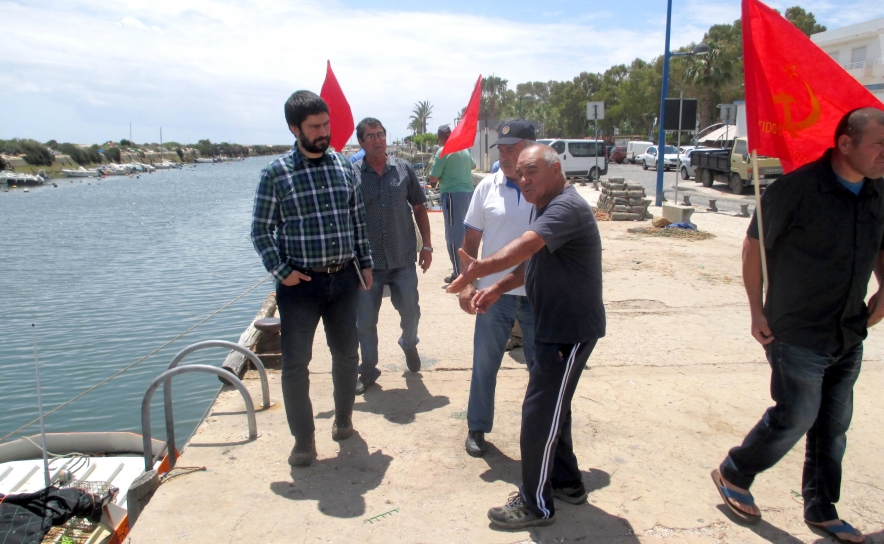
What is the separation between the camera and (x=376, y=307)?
4953 mm

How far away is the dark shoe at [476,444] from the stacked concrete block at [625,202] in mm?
12520

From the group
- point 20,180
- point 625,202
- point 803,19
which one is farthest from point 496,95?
point 625,202

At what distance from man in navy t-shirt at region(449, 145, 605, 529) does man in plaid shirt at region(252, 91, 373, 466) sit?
0.92 m

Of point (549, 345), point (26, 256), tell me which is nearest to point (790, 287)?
point (549, 345)

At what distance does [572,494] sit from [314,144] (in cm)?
225

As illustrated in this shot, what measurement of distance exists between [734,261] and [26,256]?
2332cm

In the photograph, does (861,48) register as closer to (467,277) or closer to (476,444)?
(476,444)

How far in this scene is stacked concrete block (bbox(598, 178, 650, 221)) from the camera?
1557cm

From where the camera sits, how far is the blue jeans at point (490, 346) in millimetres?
3764

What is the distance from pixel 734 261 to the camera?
33.6ft

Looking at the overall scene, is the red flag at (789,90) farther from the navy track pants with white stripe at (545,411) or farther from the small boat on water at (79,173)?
the small boat on water at (79,173)

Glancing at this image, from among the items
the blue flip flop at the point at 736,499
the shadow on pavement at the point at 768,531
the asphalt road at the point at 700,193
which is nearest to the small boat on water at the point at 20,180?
the asphalt road at the point at 700,193

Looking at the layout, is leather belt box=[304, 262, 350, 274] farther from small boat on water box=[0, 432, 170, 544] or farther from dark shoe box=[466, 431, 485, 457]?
small boat on water box=[0, 432, 170, 544]

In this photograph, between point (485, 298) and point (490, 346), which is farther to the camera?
point (490, 346)
